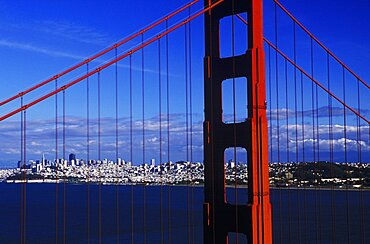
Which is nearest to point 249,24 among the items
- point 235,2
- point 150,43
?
point 235,2

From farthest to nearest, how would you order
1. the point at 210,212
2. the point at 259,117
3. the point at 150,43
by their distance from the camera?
1. the point at 150,43
2. the point at 210,212
3. the point at 259,117

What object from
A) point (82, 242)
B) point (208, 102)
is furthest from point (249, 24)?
point (82, 242)

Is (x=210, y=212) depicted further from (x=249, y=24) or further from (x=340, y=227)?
(x=340, y=227)

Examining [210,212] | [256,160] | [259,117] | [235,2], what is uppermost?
[235,2]

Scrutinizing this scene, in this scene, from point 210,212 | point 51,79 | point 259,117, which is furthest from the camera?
point 210,212

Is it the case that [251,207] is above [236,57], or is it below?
below

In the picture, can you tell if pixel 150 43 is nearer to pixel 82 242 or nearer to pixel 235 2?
pixel 235 2

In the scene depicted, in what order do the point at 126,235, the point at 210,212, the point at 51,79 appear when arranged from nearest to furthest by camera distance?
1. the point at 51,79
2. the point at 210,212
3. the point at 126,235

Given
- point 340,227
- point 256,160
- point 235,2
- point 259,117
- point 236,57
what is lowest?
point 340,227

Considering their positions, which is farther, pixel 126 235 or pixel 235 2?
pixel 126 235
